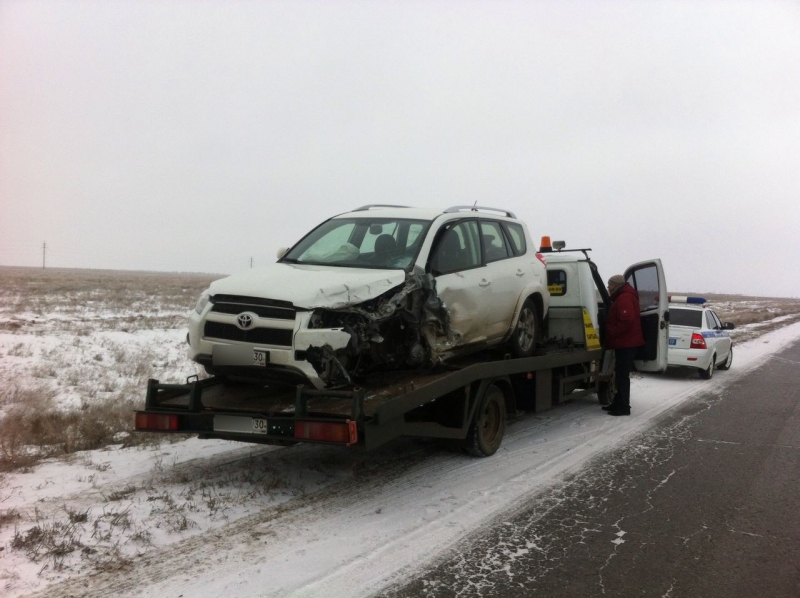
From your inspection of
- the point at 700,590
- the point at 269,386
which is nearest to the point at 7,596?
the point at 269,386

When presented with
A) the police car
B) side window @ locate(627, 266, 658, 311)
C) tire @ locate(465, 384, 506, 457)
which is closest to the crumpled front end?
tire @ locate(465, 384, 506, 457)

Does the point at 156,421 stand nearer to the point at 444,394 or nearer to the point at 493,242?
the point at 444,394

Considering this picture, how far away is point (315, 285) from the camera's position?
17.7ft

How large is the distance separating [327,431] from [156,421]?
5.53 ft

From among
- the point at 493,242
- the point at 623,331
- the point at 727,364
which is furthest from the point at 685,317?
the point at 493,242

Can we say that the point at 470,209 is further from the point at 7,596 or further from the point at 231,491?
the point at 7,596

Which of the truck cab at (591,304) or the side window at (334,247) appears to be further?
the truck cab at (591,304)

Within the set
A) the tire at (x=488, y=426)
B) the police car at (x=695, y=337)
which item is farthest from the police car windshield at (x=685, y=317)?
the tire at (x=488, y=426)

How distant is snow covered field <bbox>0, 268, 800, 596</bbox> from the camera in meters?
4.03

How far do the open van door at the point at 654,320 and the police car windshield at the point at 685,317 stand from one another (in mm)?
4194

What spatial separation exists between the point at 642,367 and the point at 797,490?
4280mm

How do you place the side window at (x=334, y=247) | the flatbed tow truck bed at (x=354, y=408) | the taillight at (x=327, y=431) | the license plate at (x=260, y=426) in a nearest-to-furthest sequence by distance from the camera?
the taillight at (x=327, y=431)
the flatbed tow truck bed at (x=354, y=408)
the license plate at (x=260, y=426)
the side window at (x=334, y=247)

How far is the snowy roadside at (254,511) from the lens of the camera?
402 centimetres

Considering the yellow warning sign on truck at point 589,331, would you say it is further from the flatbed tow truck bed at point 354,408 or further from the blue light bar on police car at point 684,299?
the blue light bar on police car at point 684,299
